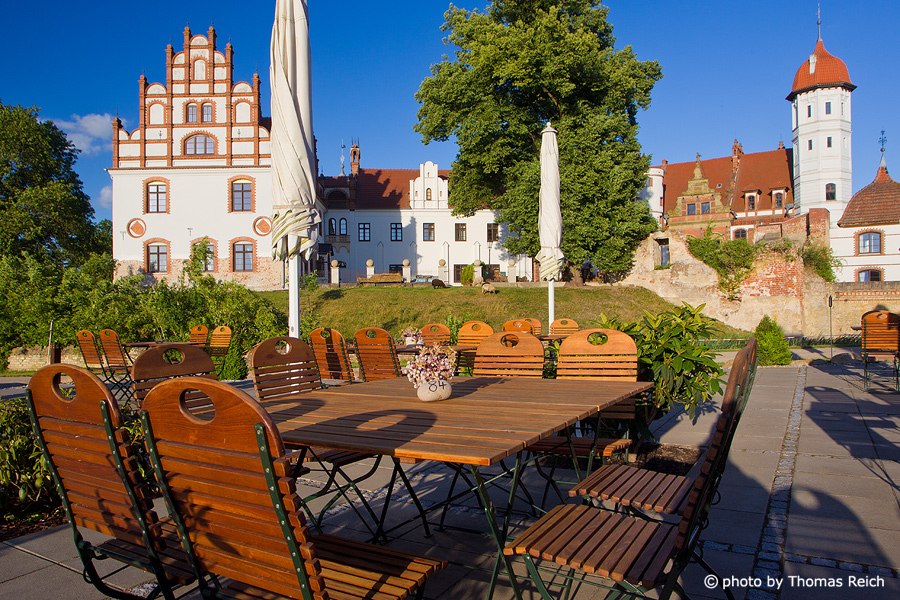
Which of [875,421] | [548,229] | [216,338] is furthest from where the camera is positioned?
[548,229]

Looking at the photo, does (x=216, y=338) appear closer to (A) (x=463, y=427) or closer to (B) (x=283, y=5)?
(B) (x=283, y=5)

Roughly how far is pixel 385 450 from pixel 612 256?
24.0m

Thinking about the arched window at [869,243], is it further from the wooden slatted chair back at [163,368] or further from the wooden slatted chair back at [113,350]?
the wooden slatted chair back at [163,368]

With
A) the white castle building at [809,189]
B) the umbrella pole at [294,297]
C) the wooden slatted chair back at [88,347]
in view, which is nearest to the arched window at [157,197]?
the wooden slatted chair back at [88,347]

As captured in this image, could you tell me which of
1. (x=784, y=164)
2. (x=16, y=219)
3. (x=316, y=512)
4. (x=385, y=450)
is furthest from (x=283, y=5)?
(x=784, y=164)

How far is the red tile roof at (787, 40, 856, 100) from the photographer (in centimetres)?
4212

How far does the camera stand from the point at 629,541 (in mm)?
2049

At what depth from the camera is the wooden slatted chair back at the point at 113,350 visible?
712cm

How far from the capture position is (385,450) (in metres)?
1.97

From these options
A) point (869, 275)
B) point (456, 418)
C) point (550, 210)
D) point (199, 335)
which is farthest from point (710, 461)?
point (869, 275)

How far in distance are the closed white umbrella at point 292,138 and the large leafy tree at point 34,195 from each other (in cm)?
3233

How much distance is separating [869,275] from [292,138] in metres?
41.2

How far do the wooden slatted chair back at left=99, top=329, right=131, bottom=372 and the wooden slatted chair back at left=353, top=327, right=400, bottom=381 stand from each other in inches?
126

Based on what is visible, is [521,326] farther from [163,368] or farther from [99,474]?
[99,474]
